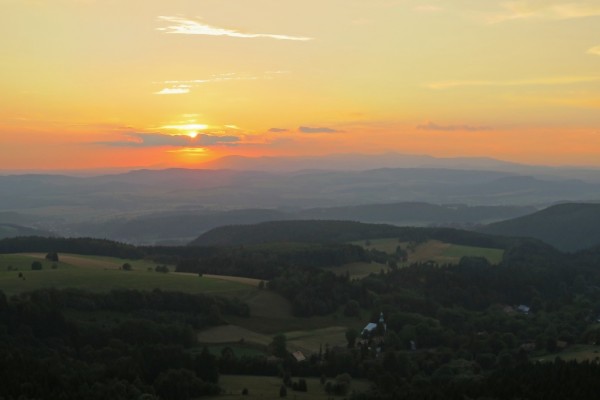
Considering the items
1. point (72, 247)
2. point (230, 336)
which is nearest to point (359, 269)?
point (72, 247)

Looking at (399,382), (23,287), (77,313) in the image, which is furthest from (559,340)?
(23,287)

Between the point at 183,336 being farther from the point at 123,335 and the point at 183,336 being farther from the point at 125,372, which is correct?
the point at 125,372

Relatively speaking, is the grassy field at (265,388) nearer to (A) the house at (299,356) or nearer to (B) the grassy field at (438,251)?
(A) the house at (299,356)

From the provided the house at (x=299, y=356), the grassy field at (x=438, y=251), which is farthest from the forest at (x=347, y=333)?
the grassy field at (x=438, y=251)

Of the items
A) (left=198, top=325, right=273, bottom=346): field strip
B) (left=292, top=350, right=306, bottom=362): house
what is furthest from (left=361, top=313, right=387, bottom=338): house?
(left=292, top=350, right=306, bottom=362): house

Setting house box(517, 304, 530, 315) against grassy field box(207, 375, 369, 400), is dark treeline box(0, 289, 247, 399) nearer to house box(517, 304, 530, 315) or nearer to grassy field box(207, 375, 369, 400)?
grassy field box(207, 375, 369, 400)

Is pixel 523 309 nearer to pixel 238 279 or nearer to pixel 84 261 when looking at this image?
pixel 238 279
